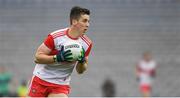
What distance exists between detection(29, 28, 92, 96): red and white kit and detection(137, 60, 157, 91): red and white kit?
12026mm

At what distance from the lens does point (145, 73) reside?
19.3 metres

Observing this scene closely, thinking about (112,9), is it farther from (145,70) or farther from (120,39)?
(145,70)

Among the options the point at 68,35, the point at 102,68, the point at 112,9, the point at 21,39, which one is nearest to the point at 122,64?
the point at 102,68

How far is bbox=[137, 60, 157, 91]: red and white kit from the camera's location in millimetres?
19125

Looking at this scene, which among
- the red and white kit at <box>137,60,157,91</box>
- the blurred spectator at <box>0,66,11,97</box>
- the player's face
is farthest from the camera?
the red and white kit at <box>137,60,157,91</box>

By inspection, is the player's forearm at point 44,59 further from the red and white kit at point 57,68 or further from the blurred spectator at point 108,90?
the blurred spectator at point 108,90

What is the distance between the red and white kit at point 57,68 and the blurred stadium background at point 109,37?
12.8m

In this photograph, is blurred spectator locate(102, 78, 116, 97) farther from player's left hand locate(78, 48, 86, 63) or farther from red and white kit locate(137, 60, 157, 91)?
player's left hand locate(78, 48, 86, 63)

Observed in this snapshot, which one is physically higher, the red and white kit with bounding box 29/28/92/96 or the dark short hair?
the dark short hair

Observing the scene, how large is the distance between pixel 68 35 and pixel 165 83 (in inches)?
548

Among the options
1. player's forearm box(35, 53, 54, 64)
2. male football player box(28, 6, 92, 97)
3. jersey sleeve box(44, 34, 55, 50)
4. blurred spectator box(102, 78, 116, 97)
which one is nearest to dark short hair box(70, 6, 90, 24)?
male football player box(28, 6, 92, 97)

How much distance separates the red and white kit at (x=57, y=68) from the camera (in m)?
7.04

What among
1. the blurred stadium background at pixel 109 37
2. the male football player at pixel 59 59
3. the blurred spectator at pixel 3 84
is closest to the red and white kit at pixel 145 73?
the blurred stadium background at pixel 109 37

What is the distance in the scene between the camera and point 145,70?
19234 millimetres
